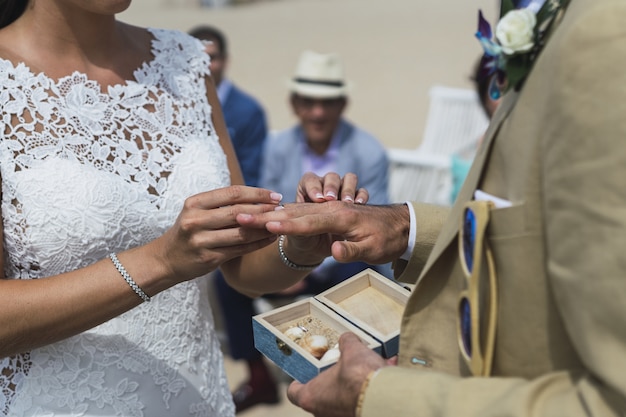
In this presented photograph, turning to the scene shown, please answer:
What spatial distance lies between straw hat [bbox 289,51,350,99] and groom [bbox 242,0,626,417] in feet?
11.7

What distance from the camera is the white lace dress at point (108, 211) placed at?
1839 mm

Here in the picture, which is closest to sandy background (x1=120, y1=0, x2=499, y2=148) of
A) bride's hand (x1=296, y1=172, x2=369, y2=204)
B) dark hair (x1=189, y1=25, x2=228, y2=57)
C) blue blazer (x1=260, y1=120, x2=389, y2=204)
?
blue blazer (x1=260, y1=120, x2=389, y2=204)

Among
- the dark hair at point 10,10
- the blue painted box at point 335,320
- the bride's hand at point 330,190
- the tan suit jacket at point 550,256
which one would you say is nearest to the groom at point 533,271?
the tan suit jacket at point 550,256

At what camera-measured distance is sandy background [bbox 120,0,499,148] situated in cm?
1045

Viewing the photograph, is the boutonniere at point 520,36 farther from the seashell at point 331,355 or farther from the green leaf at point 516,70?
the seashell at point 331,355

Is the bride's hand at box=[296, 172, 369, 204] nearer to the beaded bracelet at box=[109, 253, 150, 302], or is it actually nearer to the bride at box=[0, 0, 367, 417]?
the bride at box=[0, 0, 367, 417]

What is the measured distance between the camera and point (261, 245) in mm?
1853

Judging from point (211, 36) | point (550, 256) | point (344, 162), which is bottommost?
point (344, 162)

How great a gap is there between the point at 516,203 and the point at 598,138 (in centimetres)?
21

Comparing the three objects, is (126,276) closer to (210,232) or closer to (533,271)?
(210,232)

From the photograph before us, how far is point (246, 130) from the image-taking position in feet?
17.1

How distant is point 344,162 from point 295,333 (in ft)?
9.83

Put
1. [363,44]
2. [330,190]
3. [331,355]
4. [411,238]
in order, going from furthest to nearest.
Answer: [363,44]
[330,190]
[411,238]
[331,355]

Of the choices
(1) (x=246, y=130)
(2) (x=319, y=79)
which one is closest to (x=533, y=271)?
(2) (x=319, y=79)
